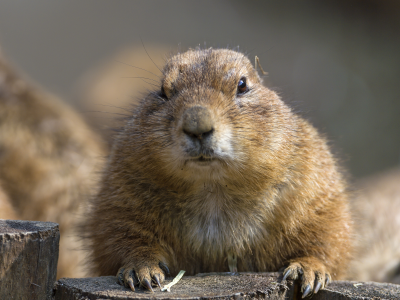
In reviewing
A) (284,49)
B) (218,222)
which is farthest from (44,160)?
(284,49)

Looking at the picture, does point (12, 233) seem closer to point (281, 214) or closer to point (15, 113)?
point (281, 214)

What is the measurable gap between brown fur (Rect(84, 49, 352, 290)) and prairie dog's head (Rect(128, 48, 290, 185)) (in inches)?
0.4

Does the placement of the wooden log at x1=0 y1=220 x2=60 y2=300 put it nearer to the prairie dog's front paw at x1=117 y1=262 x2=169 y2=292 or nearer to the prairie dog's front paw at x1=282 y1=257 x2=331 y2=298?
the prairie dog's front paw at x1=117 y1=262 x2=169 y2=292

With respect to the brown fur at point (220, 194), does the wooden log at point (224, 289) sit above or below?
below

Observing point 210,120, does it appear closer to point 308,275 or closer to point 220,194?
point 220,194

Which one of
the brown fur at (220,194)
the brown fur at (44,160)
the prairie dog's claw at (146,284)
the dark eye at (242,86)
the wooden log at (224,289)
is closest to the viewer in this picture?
the wooden log at (224,289)

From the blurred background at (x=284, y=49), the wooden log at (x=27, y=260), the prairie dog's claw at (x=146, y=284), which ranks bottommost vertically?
the prairie dog's claw at (x=146, y=284)

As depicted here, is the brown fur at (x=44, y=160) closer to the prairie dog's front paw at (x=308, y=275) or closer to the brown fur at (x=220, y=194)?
the brown fur at (x=220, y=194)

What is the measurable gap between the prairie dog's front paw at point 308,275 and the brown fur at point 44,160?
114 inches

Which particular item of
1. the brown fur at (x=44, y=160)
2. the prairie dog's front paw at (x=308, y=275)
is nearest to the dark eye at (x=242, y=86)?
the prairie dog's front paw at (x=308, y=275)

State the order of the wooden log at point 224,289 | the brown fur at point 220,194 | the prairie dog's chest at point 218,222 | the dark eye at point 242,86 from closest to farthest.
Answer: the wooden log at point 224,289, the brown fur at point 220,194, the prairie dog's chest at point 218,222, the dark eye at point 242,86

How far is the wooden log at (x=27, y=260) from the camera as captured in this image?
2418 mm

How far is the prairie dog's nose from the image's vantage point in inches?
105

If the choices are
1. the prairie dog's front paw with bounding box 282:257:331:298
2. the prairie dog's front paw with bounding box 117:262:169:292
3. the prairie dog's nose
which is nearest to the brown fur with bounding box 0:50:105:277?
the prairie dog's front paw with bounding box 117:262:169:292
